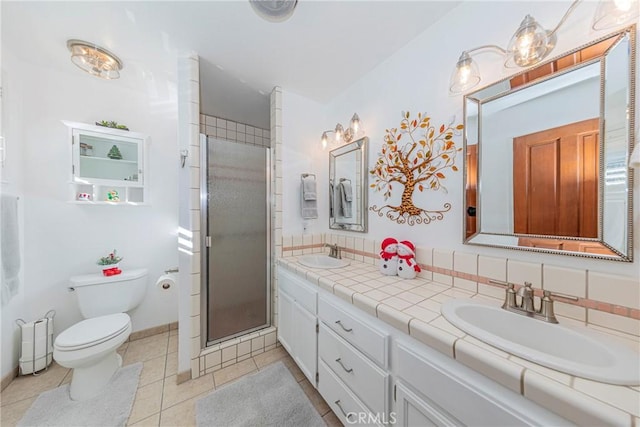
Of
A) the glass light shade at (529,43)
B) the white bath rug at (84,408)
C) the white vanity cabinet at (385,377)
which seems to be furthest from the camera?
the white bath rug at (84,408)

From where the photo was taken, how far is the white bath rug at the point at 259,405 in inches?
48.1

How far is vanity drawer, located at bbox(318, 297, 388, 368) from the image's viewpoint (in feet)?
2.98

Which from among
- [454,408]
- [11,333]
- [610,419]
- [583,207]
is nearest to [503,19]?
[583,207]

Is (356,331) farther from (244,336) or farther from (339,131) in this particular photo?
(339,131)

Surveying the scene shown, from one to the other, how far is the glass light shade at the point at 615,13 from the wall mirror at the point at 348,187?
114 centimetres

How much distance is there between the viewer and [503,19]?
1.00m

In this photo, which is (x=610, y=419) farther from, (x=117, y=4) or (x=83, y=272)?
(x=83, y=272)

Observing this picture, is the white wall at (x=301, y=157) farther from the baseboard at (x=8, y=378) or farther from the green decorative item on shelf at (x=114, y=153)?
the baseboard at (x=8, y=378)

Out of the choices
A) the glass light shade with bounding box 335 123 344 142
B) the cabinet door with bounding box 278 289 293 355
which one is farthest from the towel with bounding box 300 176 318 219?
the cabinet door with bounding box 278 289 293 355

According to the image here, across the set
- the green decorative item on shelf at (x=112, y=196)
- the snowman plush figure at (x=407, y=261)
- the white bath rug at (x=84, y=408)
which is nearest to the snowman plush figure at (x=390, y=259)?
the snowman plush figure at (x=407, y=261)

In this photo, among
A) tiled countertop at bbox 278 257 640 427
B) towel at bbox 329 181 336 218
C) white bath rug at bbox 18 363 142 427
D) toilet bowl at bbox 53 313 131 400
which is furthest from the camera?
towel at bbox 329 181 336 218

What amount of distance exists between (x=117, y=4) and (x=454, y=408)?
2.34m

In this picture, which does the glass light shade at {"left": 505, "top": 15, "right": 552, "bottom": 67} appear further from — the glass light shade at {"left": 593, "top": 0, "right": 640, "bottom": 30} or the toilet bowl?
the toilet bowl

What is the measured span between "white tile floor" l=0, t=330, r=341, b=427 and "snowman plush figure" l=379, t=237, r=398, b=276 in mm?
925
